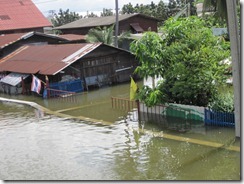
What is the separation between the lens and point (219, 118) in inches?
626

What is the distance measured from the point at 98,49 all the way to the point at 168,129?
13.8m

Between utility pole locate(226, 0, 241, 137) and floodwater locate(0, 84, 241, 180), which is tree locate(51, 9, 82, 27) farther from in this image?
utility pole locate(226, 0, 241, 137)

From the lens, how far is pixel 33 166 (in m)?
12.8

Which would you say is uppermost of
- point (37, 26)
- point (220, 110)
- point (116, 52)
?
point (37, 26)

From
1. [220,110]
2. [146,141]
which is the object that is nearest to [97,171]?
[146,141]

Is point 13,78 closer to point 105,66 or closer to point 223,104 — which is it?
point 105,66

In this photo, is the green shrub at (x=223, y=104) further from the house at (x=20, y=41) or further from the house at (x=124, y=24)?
the house at (x=124, y=24)

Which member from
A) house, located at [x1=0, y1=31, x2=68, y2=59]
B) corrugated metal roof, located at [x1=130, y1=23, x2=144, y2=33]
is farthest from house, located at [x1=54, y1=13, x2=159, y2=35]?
house, located at [x1=0, y1=31, x2=68, y2=59]

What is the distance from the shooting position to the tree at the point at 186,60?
55.4 ft

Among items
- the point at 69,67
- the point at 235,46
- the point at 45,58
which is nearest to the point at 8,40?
the point at 45,58

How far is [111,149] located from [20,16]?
128 feet

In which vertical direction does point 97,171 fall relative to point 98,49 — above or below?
below

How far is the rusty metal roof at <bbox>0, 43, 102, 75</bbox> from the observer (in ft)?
87.7

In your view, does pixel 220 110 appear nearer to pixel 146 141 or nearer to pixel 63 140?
pixel 146 141
